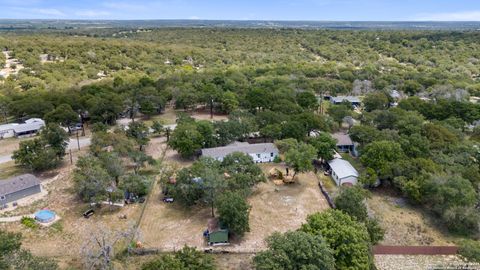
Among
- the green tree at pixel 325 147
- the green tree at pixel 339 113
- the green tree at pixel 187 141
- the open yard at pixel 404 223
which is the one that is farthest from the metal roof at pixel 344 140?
the green tree at pixel 187 141

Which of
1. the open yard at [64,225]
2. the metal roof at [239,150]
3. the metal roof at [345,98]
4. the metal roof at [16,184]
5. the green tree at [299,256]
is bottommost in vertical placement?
the open yard at [64,225]

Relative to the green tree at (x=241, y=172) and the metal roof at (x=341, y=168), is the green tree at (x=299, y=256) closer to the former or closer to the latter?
the green tree at (x=241, y=172)

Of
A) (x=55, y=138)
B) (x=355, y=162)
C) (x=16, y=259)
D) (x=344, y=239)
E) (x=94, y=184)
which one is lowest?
(x=355, y=162)

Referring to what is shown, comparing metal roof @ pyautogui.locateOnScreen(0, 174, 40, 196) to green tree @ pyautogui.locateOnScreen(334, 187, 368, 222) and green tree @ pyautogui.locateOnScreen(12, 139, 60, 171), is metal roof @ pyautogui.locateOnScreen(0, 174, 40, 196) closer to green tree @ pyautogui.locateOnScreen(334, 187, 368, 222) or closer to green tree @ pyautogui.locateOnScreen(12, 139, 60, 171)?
green tree @ pyautogui.locateOnScreen(12, 139, 60, 171)

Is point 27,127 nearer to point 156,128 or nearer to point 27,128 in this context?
point 27,128

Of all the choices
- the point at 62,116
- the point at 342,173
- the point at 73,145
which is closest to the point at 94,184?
the point at 73,145
